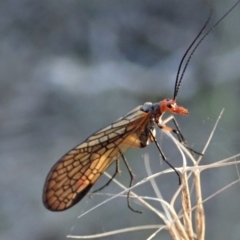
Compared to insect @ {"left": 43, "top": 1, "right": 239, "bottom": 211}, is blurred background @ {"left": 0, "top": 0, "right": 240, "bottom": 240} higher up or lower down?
higher up

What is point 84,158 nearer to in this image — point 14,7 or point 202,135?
point 202,135

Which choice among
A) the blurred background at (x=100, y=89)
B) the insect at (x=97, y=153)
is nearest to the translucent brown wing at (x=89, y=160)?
the insect at (x=97, y=153)

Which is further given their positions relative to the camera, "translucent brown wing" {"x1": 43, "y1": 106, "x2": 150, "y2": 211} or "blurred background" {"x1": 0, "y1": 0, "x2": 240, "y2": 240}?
"blurred background" {"x1": 0, "y1": 0, "x2": 240, "y2": 240}

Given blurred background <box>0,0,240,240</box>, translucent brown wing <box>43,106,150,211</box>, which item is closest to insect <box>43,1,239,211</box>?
translucent brown wing <box>43,106,150,211</box>

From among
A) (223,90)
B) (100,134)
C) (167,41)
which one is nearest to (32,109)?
(167,41)

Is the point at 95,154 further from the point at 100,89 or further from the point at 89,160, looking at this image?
the point at 100,89

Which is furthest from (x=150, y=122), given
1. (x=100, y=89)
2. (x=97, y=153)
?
(x=100, y=89)

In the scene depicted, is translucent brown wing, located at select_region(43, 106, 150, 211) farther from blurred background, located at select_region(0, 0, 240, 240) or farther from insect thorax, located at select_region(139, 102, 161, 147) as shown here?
blurred background, located at select_region(0, 0, 240, 240)
